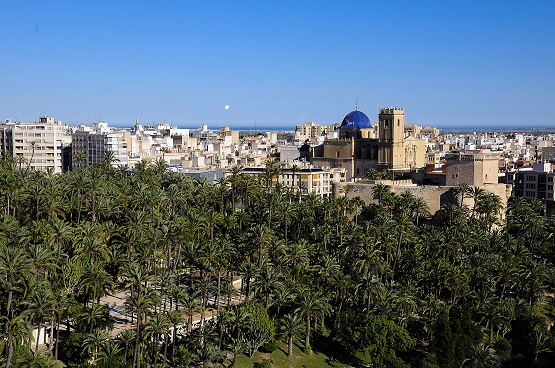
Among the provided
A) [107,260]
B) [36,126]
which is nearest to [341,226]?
[107,260]

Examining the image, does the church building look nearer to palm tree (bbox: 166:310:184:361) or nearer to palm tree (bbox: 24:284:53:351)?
palm tree (bbox: 166:310:184:361)

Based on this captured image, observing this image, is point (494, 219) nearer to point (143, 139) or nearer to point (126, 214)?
point (126, 214)

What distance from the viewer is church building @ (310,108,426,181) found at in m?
94.3

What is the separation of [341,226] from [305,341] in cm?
1698

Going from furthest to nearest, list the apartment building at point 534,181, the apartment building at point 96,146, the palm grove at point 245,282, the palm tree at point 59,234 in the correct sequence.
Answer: the apartment building at point 96,146 → the apartment building at point 534,181 → the palm tree at point 59,234 → the palm grove at point 245,282

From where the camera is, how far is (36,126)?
352 feet

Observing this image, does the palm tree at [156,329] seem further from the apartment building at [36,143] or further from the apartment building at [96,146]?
the apartment building at [36,143]

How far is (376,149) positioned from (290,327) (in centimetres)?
5616

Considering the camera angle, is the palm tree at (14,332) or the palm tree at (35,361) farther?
the palm tree at (14,332)

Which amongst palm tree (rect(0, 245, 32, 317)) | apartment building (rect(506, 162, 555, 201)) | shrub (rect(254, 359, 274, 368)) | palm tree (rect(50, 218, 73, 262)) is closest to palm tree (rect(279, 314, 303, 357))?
shrub (rect(254, 359, 274, 368))

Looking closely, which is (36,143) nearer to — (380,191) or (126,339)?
(380,191)

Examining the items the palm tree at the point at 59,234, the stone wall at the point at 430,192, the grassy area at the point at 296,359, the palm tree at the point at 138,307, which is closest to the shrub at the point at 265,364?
the grassy area at the point at 296,359

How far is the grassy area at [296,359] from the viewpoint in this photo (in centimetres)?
4362

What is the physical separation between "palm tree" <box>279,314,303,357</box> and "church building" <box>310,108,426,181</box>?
50176 mm
